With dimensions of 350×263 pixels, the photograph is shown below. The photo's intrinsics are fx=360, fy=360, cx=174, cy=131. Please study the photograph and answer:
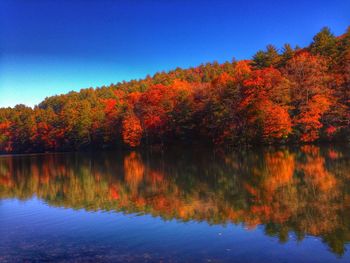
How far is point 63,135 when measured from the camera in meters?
99.8

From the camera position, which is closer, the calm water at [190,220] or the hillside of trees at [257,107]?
the calm water at [190,220]

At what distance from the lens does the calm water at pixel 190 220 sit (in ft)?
34.6

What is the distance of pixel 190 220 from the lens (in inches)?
565

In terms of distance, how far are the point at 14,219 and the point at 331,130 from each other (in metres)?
42.2

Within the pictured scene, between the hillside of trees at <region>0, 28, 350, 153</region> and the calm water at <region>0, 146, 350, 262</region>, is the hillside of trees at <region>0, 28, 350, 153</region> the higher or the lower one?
the higher one

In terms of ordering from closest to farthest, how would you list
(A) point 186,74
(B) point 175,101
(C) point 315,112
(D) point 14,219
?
(D) point 14,219, (C) point 315,112, (B) point 175,101, (A) point 186,74

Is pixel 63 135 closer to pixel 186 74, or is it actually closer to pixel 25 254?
pixel 186 74

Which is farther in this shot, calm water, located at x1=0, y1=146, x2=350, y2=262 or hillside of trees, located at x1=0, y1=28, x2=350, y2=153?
hillside of trees, located at x1=0, y1=28, x2=350, y2=153

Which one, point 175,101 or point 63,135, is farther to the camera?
point 63,135

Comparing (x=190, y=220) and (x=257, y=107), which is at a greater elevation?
(x=257, y=107)

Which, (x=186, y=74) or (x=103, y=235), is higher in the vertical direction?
(x=186, y=74)

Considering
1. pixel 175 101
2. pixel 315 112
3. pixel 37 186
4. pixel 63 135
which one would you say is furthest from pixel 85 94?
pixel 37 186

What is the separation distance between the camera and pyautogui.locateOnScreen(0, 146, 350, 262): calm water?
10555 millimetres

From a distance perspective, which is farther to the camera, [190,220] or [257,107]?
[257,107]
